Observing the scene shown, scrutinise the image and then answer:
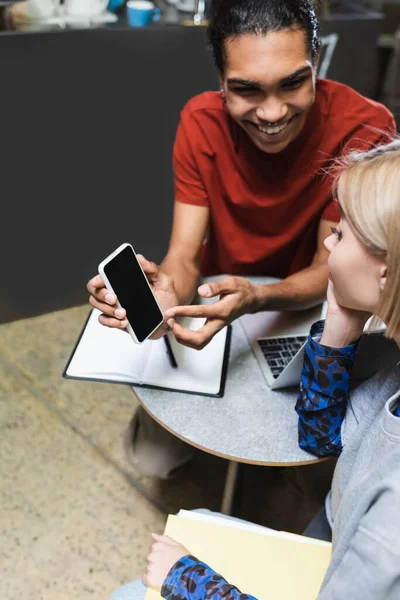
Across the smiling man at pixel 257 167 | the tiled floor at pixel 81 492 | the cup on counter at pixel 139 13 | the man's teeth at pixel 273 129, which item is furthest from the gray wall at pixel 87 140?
the man's teeth at pixel 273 129

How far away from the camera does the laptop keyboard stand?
3.92ft

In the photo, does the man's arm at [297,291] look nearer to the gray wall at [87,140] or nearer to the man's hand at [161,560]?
the man's hand at [161,560]

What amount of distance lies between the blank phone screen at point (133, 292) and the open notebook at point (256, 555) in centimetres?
34

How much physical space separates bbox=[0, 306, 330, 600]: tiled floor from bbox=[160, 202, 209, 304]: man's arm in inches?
18.1

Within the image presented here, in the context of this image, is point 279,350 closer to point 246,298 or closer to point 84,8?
point 246,298

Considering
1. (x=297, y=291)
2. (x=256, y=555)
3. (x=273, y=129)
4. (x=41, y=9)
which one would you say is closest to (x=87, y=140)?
(x=41, y=9)

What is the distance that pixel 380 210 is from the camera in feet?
2.42

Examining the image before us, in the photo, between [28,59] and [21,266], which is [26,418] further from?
[28,59]

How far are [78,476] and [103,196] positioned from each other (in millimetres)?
1020

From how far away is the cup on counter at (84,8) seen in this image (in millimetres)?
1988

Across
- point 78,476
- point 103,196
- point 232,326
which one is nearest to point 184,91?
point 103,196

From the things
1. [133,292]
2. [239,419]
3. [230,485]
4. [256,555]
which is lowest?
[230,485]

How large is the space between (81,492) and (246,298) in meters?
0.87

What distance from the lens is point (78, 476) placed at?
172 centimetres
